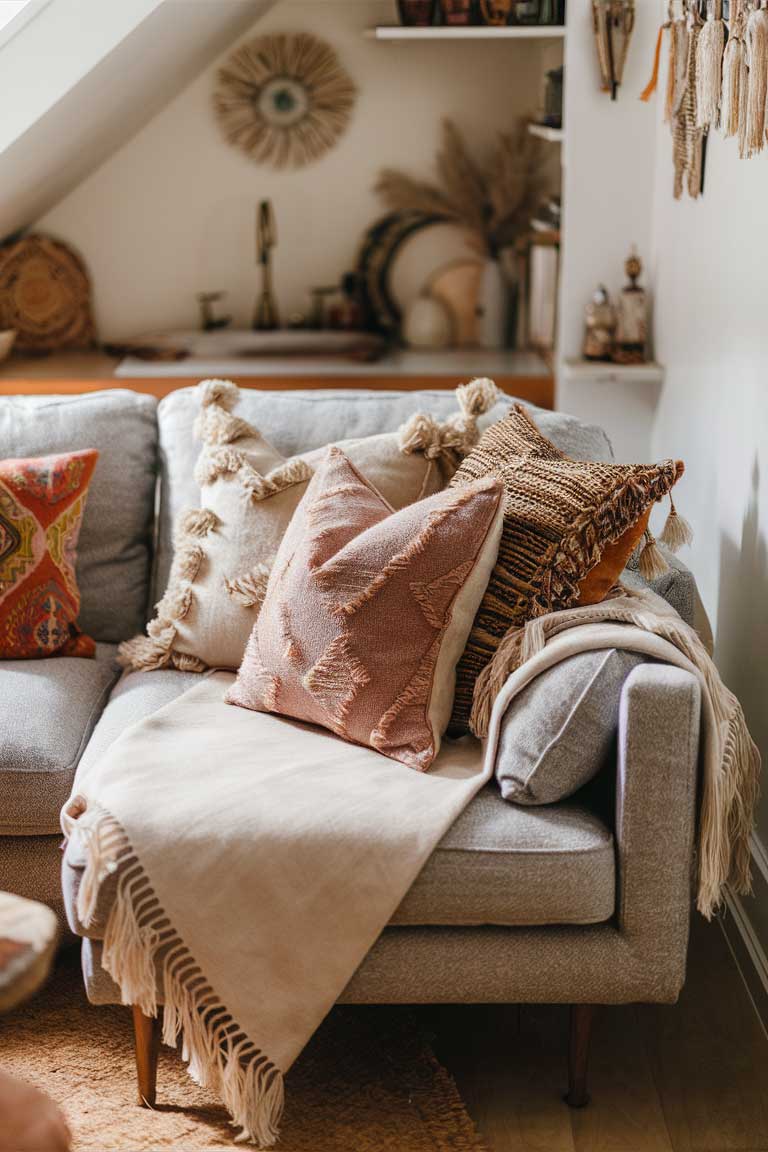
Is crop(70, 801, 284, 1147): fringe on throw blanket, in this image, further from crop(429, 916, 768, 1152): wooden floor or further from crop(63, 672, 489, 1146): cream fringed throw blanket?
crop(429, 916, 768, 1152): wooden floor

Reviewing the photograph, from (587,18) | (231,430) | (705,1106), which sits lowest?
(705,1106)

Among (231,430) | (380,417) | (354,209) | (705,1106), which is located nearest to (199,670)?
(231,430)

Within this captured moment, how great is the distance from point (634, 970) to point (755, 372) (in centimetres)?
106

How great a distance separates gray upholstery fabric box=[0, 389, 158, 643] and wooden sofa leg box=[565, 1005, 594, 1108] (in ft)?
3.59

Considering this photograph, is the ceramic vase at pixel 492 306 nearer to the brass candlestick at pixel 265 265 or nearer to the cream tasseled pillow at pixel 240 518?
the brass candlestick at pixel 265 265

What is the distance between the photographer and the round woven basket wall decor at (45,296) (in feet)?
12.6

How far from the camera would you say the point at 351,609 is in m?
1.75

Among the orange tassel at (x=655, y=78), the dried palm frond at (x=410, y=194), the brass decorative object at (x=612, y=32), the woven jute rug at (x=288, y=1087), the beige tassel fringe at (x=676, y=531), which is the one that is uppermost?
the brass decorative object at (x=612, y=32)

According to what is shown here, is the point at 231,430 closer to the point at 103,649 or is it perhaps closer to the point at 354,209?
the point at 103,649

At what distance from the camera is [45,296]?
12.7 feet

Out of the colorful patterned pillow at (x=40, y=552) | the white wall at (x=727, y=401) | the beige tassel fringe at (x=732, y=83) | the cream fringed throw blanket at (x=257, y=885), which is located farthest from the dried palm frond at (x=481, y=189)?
the cream fringed throw blanket at (x=257, y=885)

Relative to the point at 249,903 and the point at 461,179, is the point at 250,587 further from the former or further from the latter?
the point at 461,179

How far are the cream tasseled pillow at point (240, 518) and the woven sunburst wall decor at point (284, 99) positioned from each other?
194cm

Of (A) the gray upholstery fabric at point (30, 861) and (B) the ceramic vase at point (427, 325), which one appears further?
(B) the ceramic vase at point (427, 325)
